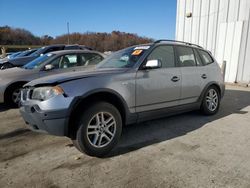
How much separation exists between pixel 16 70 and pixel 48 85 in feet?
12.6

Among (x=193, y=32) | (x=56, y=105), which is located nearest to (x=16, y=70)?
(x=56, y=105)

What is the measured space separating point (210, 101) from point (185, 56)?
51.7 inches

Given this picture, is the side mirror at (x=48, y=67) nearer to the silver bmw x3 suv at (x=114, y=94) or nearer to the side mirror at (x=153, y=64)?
the silver bmw x3 suv at (x=114, y=94)

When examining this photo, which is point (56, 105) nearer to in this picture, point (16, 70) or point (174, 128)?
point (174, 128)

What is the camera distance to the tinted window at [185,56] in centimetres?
490

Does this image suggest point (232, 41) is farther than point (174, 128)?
Yes

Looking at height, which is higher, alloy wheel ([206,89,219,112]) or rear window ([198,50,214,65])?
rear window ([198,50,214,65])

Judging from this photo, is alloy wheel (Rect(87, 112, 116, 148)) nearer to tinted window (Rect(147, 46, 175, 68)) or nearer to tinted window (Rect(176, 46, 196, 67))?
tinted window (Rect(147, 46, 175, 68))

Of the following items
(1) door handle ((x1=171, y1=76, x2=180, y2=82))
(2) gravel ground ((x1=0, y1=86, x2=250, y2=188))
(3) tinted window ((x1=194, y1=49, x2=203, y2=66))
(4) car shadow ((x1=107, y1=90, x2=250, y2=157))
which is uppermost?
(3) tinted window ((x1=194, y1=49, x2=203, y2=66))

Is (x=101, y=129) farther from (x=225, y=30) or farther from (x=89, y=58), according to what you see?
(x=225, y=30)

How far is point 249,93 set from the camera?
8672mm

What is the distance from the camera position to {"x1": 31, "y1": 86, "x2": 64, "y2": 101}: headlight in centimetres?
329

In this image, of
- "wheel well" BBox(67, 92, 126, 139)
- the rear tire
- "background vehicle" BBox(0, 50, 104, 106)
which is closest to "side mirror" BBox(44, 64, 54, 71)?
"background vehicle" BBox(0, 50, 104, 106)

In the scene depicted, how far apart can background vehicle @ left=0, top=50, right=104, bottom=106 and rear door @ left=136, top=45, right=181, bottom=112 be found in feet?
10.4
